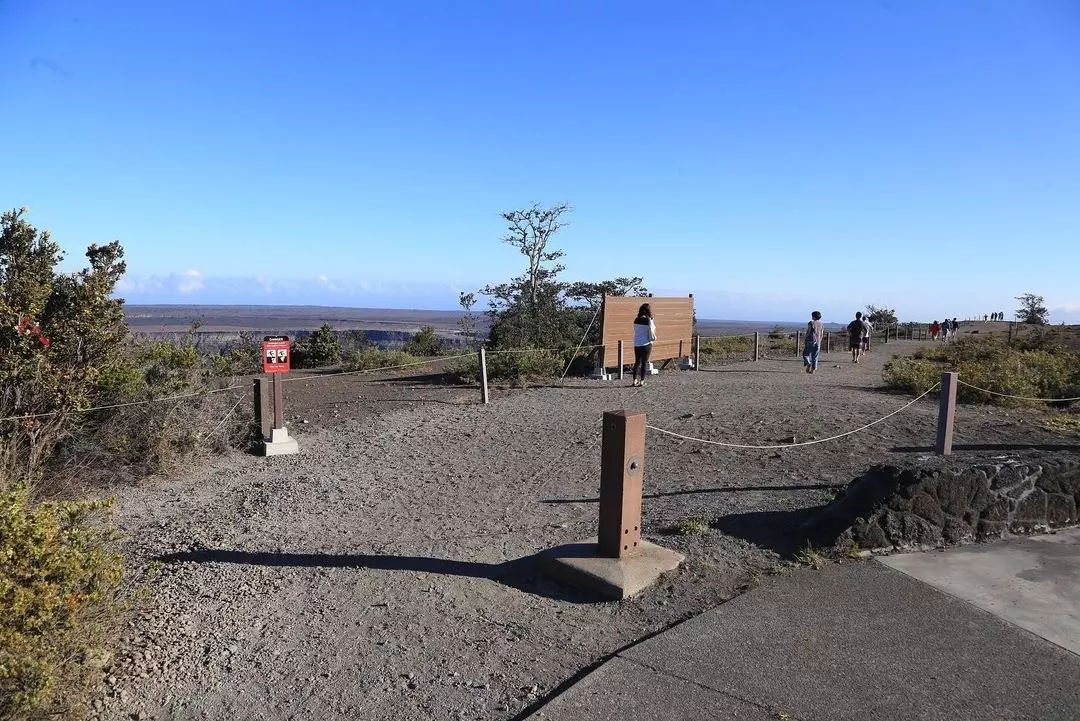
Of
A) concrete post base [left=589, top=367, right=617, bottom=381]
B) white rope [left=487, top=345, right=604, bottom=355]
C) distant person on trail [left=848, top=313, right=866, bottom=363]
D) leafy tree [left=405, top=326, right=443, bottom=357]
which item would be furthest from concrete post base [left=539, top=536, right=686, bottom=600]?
distant person on trail [left=848, top=313, right=866, bottom=363]

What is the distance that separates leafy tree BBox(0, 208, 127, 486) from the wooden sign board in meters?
10.5

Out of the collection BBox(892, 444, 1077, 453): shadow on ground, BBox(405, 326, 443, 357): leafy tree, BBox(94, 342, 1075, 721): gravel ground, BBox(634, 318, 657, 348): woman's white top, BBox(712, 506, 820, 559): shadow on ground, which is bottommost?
BBox(94, 342, 1075, 721): gravel ground

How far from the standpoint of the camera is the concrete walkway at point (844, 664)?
3.27 metres

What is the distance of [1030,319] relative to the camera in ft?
185

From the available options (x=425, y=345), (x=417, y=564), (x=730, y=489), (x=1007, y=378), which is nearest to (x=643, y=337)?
(x=1007, y=378)

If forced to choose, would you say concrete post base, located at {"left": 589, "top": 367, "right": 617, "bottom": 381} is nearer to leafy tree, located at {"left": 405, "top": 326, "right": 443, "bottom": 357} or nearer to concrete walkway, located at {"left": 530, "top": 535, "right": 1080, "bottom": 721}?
leafy tree, located at {"left": 405, "top": 326, "right": 443, "bottom": 357}

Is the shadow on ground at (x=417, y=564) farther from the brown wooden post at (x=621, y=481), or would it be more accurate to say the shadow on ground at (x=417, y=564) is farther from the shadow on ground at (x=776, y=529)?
the shadow on ground at (x=776, y=529)

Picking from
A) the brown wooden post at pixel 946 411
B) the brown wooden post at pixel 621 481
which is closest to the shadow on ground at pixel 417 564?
the brown wooden post at pixel 621 481

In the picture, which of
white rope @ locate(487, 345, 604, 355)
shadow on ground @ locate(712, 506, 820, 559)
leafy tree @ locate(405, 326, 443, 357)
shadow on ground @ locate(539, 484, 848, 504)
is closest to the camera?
shadow on ground @ locate(712, 506, 820, 559)

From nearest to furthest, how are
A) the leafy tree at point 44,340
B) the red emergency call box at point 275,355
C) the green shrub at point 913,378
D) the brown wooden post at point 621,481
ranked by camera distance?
the brown wooden post at point 621,481 → the leafy tree at point 44,340 → the red emergency call box at point 275,355 → the green shrub at point 913,378

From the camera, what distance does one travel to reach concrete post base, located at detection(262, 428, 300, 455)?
28.7 feet

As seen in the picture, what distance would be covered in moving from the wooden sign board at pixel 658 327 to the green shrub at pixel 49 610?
505 inches

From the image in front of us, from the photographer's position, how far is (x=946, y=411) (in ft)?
25.8

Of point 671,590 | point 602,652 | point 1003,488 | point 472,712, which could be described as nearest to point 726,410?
point 1003,488
